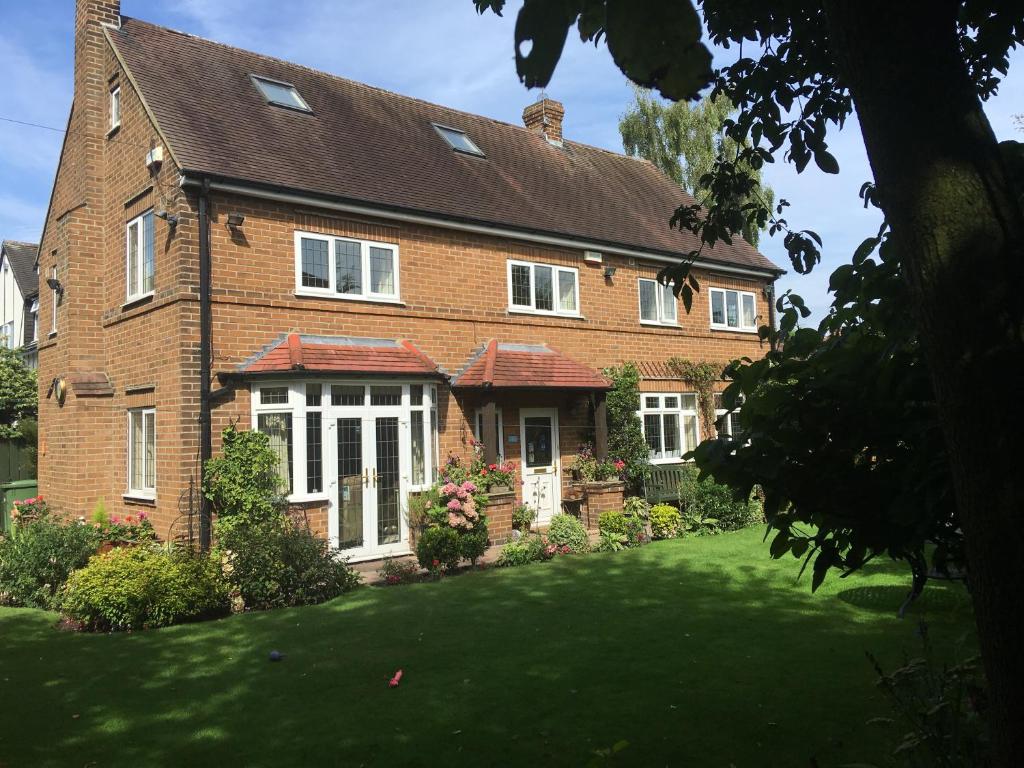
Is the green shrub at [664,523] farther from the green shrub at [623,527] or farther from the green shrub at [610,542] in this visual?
the green shrub at [610,542]

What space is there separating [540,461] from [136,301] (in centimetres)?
786

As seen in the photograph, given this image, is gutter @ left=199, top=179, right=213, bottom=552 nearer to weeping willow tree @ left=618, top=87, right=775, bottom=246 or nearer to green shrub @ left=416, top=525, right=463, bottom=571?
green shrub @ left=416, top=525, right=463, bottom=571

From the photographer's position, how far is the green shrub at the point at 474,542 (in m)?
11.9

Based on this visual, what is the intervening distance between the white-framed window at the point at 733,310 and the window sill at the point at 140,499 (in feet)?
43.9

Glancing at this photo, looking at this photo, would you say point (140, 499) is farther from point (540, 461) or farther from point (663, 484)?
point (663, 484)

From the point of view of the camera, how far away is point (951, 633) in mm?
7395

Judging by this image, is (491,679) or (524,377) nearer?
(491,679)

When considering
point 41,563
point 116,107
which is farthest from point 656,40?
point 116,107

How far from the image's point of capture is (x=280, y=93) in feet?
53.3

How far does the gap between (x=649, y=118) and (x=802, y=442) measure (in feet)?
103

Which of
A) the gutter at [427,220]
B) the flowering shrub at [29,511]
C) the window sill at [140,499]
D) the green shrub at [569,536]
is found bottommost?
the green shrub at [569,536]

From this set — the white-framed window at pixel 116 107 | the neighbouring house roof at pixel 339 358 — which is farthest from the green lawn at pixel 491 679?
the white-framed window at pixel 116 107

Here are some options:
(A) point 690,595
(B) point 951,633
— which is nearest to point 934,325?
(B) point 951,633

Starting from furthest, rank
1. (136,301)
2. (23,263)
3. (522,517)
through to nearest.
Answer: (23,263), (522,517), (136,301)
